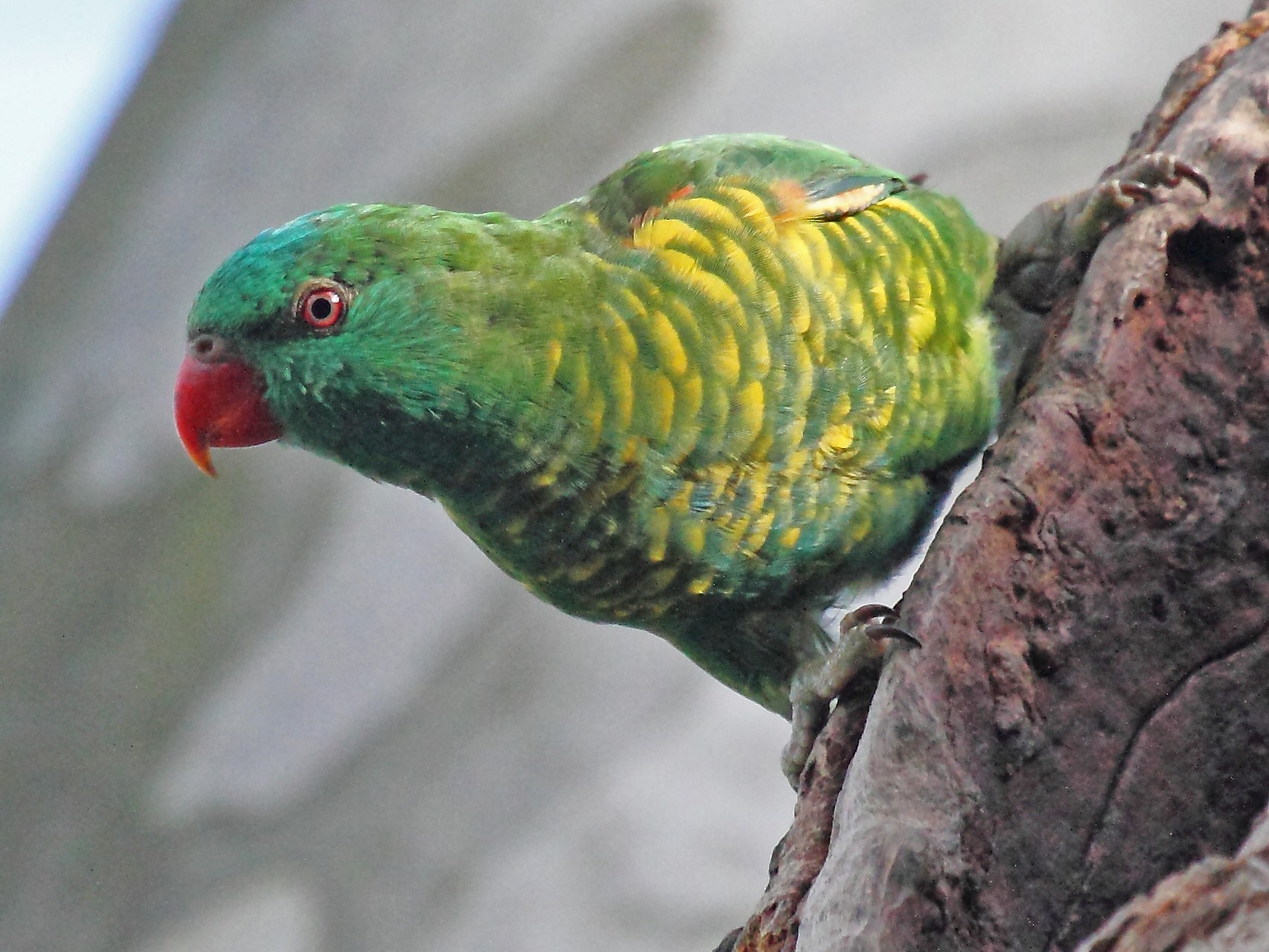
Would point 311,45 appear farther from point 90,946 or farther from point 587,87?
point 90,946

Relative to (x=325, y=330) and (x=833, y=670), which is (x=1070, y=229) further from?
(x=325, y=330)

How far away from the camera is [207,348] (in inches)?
63.8

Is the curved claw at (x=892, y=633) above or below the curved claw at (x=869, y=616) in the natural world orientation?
below

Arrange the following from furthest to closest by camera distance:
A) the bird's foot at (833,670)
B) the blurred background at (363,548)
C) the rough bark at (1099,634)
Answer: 1. the blurred background at (363,548)
2. the bird's foot at (833,670)
3. the rough bark at (1099,634)

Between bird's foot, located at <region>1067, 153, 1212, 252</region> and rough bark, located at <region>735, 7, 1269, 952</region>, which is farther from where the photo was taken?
bird's foot, located at <region>1067, 153, 1212, 252</region>

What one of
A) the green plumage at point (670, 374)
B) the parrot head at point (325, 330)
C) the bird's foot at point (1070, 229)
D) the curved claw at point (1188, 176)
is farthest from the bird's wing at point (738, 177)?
the curved claw at point (1188, 176)

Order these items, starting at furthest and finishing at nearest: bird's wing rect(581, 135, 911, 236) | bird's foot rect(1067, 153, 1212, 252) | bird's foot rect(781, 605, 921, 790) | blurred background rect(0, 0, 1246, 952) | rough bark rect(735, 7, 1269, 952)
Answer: blurred background rect(0, 0, 1246, 952) < bird's wing rect(581, 135, 911, 236) < bird's foot rect(1067, 153, 1212, 252) < bird's foot rect(781, 605, 921, 790) < rough bark rect(735, 7, 1269, 952)

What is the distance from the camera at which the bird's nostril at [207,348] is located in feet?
5.29

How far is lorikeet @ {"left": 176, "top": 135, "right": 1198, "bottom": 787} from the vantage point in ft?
5.19

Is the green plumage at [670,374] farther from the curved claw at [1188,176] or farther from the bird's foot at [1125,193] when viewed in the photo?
the curved claw at [1188,176]

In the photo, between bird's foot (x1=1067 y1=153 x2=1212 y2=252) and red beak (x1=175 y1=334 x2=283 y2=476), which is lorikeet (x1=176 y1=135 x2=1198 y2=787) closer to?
red beak (x1=175 y1=334 x2=283 y2=476)

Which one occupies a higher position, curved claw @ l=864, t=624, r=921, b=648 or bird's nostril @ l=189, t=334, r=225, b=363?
bird's nostril @ l=189, t=334, r=225, b=363

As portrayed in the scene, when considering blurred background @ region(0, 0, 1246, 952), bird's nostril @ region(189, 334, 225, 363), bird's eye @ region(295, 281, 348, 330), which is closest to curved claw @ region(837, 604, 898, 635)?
bird's eye @ region(295, 281, 348, 330)

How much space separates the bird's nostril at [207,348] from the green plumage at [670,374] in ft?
0.04
